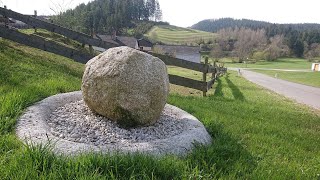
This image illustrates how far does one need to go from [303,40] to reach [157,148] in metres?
139

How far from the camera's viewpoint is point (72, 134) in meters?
4.95

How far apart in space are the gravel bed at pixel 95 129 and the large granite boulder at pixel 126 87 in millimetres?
169

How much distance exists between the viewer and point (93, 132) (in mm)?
5195

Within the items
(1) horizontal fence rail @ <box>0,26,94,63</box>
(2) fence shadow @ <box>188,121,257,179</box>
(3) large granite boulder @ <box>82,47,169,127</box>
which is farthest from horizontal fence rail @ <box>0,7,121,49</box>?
(2) fence shadow @ <box>188,121,257,179</box>

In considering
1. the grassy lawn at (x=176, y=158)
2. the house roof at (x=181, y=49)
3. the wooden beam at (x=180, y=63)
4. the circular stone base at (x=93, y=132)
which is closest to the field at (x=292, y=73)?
the house roof at (x=181, y=49)

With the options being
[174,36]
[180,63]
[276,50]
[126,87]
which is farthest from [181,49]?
[126,87]

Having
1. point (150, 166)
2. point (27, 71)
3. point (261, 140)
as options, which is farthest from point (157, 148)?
point (27, 71)

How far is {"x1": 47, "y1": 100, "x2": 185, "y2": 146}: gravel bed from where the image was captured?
194 inches

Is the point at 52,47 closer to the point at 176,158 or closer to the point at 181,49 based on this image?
the point at 176,158

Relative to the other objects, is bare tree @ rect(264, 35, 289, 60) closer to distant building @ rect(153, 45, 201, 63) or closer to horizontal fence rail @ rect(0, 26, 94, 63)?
distant building @ rect(153, 45, 201, 63)

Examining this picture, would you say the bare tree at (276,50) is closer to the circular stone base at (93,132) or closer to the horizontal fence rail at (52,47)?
the horizontal fence rail at (52,47)

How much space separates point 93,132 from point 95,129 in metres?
0.10

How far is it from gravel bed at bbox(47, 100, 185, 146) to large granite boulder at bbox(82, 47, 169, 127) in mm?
169

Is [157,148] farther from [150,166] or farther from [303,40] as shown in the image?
[303,40]
